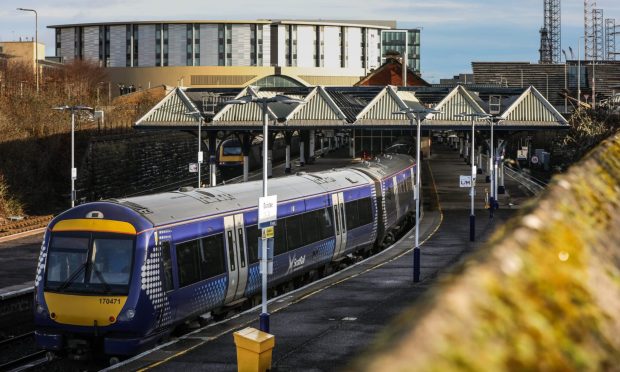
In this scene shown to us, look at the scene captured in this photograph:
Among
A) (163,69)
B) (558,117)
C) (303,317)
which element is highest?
(163,69)

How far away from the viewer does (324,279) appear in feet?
97.1

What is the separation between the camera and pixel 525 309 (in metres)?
3.52

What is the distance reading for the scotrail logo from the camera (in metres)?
26.6

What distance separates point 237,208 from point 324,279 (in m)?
7.41

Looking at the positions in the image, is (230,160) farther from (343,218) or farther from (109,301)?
(109,301)

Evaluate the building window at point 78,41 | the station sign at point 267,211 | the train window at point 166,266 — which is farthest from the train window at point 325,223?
the building window at point 78,41

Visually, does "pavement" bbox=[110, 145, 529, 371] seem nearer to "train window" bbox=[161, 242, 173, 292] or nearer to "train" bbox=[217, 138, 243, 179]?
"train window" bbox=[161, 242, 173, 292]

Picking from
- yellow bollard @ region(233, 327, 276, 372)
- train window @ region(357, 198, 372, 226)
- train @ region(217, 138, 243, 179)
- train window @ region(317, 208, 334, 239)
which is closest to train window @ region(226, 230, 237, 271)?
yellow bollard @ region(233, 327, 276, 372)

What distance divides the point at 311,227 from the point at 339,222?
2933 millimetres

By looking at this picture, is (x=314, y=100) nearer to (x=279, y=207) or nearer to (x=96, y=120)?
(x=96, y=120)

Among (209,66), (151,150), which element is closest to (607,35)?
(209,66)

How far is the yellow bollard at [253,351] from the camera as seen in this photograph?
53.2ft

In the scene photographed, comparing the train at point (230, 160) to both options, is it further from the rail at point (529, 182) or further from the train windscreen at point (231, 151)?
the rail at point (529, 182)

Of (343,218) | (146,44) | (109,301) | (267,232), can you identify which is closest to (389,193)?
(343,218)
